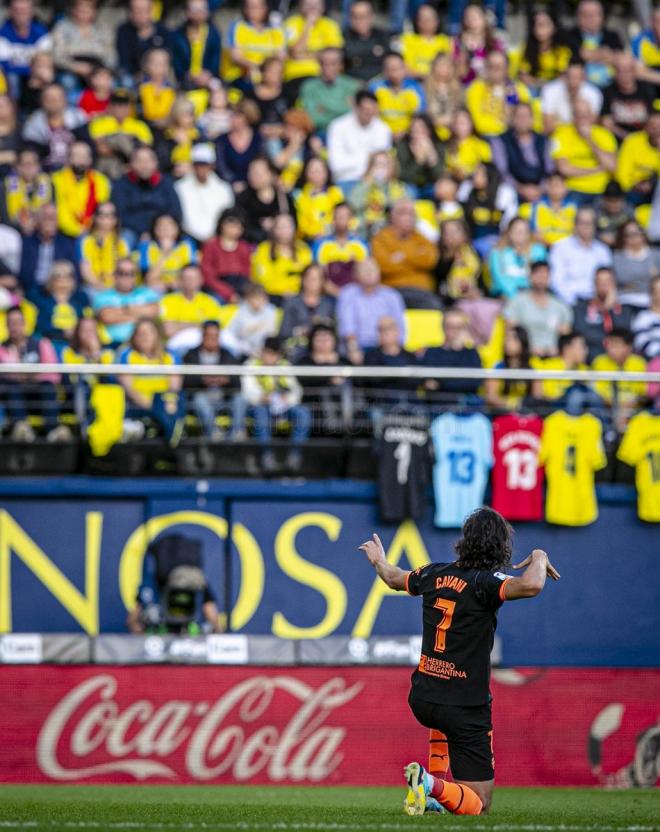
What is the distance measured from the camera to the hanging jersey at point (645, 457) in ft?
42.4

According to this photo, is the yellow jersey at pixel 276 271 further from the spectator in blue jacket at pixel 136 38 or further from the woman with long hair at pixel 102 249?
the spectator in blue jacket at pixel 136 38

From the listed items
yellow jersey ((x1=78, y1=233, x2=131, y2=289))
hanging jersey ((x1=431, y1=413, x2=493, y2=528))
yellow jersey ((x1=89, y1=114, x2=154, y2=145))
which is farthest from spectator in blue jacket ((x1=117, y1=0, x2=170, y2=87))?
hanging jersey ((x1=431, y1=413, x2=493, y2=528))

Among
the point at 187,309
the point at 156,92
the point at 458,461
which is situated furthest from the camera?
the point at 156,92

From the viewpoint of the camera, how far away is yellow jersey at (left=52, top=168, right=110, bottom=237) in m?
14.5

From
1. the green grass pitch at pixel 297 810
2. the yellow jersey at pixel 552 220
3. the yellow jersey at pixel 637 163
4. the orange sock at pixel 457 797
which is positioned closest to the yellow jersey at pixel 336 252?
the yellow jersey at pixel 552 220

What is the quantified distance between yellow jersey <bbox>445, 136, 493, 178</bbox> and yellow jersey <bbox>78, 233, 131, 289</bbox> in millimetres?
3642

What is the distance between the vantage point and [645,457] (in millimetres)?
12938

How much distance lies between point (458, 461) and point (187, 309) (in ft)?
9.84

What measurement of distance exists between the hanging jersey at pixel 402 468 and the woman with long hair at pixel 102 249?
10.6 ft

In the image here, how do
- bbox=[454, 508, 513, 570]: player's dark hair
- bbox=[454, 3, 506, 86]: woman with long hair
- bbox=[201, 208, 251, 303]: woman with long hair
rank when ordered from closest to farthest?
bbox=[454, 508, 513, 570]: player's dark hair → bbox=[201, 208, 251, 303]: woman with long hair → bbox=[454, 3, 506, 86]: woman with long hair

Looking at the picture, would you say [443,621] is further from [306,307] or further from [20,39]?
[20,39]

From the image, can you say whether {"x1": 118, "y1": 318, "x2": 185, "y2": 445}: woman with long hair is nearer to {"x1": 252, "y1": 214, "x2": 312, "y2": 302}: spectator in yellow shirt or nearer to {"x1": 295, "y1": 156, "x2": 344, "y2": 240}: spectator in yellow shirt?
{"x1": 252, "y1": 214, "x2": 312, "y2": 302}: spectator in yellow shirt

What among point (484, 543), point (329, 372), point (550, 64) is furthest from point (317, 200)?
point (484, 543)

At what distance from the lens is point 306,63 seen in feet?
53.1
